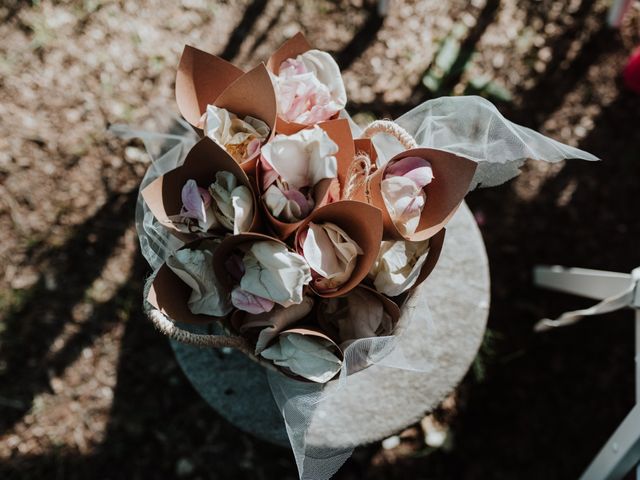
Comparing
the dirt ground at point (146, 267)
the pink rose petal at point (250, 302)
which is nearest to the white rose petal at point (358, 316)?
the pink rose petal at point (250, 302)

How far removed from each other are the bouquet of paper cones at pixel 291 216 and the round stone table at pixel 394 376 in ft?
1.26

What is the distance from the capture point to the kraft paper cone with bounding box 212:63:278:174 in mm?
799

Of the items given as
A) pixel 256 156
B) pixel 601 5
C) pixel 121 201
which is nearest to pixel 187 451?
pixel 121 201

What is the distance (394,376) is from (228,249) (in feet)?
1.94

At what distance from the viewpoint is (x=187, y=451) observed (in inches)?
64.9

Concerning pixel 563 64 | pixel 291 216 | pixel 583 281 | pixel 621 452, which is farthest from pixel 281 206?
pixel 563 64

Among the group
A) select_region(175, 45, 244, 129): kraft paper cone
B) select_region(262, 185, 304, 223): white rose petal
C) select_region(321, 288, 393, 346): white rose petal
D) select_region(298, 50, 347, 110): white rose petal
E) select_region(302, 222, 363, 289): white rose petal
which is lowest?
select_region(321, 288, 393, 346): white rose petal

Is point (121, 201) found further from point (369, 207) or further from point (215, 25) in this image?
point (369, 207)

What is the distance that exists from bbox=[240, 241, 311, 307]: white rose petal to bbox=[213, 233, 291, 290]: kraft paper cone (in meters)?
0.01

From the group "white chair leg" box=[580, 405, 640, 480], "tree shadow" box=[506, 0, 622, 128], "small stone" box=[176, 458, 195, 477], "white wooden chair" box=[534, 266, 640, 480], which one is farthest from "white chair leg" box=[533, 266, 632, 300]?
"small stone" box=[176, 458, 195, 477]

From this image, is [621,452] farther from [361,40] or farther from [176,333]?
[361,40]

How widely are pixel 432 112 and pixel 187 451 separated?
118cm

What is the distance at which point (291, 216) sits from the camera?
0.80 meters

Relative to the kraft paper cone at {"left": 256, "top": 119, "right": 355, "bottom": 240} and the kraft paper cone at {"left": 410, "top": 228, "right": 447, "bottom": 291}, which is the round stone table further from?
the kraft paper cone at {"left": 256, "top": 119, "right": 355, "bottom": 240}
